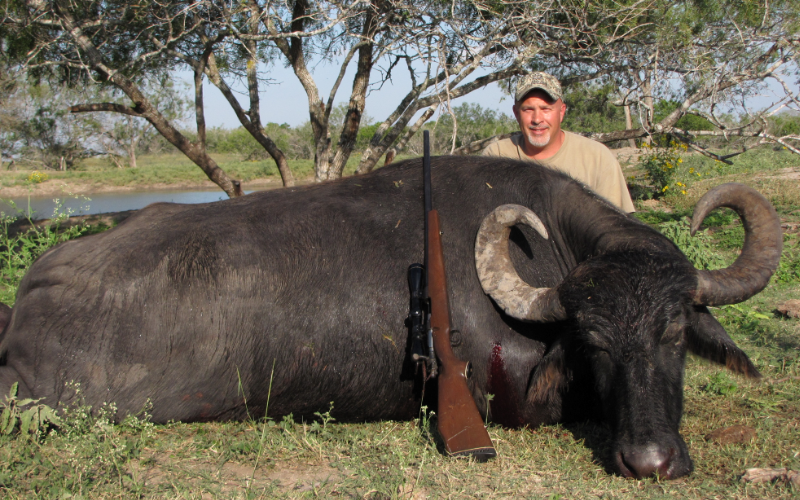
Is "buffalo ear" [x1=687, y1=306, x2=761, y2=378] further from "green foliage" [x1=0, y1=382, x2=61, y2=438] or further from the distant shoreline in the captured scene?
the distant shoreline

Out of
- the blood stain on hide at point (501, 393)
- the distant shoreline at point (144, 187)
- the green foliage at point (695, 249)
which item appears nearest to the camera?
the blood stain on hide at point (501, 393)

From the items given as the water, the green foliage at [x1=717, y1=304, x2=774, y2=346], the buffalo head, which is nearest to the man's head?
the buffalo head

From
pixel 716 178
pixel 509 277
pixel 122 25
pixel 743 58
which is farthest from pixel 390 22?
pixel 716 178

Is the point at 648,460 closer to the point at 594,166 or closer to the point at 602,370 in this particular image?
the point at 602,370

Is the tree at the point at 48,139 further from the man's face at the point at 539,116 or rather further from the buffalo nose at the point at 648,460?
the buffalo nose at the point at 648,460

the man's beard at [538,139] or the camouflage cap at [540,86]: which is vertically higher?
the camouflage cap at [540,86]

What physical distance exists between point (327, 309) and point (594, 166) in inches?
102

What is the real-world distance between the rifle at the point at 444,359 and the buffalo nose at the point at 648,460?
60 centimetres

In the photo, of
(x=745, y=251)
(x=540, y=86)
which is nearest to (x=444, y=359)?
(x=745, y=251)

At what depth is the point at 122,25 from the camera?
369 inches

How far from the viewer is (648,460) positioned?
8.31 feet

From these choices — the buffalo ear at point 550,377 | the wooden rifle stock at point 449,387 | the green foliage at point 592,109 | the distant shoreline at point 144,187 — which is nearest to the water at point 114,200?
the distant shoreline at point 144,187

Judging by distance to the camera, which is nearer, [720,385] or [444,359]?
[444,359]

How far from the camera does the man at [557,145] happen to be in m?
4.61
